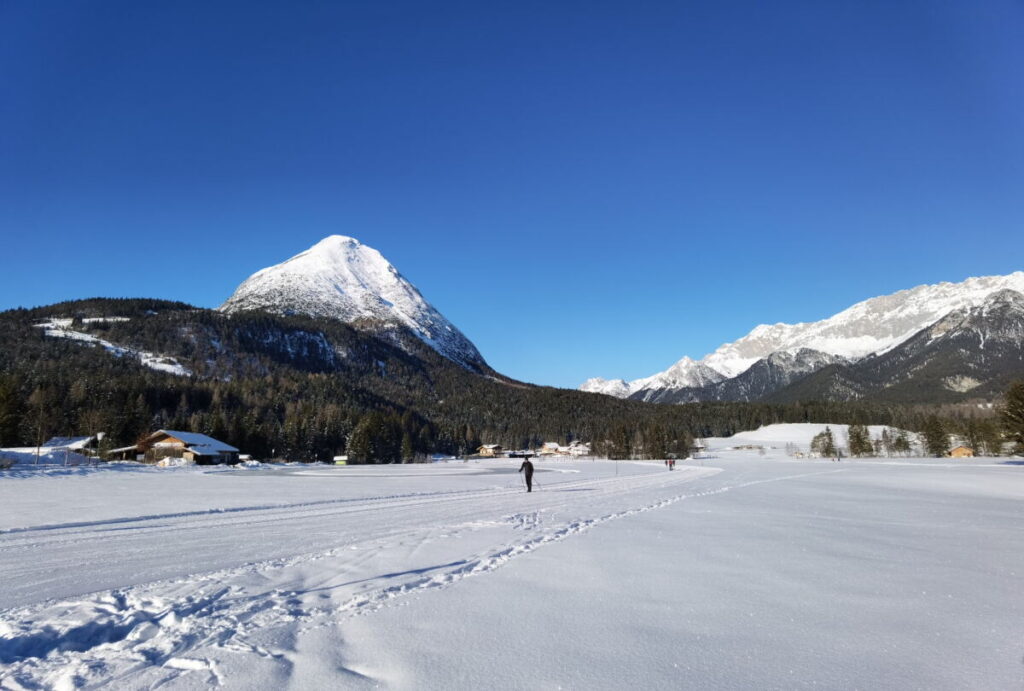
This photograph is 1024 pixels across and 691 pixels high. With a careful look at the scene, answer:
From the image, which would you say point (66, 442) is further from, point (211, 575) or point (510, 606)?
point (510, 606)

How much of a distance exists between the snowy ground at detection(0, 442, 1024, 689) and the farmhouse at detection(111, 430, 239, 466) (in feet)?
244

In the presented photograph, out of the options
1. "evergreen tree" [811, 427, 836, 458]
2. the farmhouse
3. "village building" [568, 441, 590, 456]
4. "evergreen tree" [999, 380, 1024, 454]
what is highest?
"evergreen tree" [999, 380, 1024, 454]

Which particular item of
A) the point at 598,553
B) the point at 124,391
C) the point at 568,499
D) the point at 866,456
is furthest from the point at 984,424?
the point at 124,391

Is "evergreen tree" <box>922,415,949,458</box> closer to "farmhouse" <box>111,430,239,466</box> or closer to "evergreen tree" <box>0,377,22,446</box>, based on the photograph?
"farmhouse" <box>111,430,239,466</box>

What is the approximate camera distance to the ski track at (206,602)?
4859 mm

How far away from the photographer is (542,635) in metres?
5.68

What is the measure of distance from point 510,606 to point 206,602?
3670 mm

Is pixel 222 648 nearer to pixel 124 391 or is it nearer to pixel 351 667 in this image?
pixel 351 667

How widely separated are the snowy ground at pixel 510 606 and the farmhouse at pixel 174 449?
74.2m

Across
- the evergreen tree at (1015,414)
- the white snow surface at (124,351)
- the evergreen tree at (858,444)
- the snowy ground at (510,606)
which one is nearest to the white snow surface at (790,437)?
the evergreen tree at (858,444)

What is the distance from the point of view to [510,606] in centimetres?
670

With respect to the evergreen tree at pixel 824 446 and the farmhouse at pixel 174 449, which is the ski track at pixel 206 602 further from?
the evergreen tree at pixel 824 446

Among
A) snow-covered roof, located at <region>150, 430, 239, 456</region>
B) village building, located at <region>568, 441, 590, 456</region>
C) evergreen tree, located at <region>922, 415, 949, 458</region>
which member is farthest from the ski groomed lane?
village building, located at <region>568, 441, 590, 456</region>

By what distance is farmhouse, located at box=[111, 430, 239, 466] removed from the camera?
79125 mm
